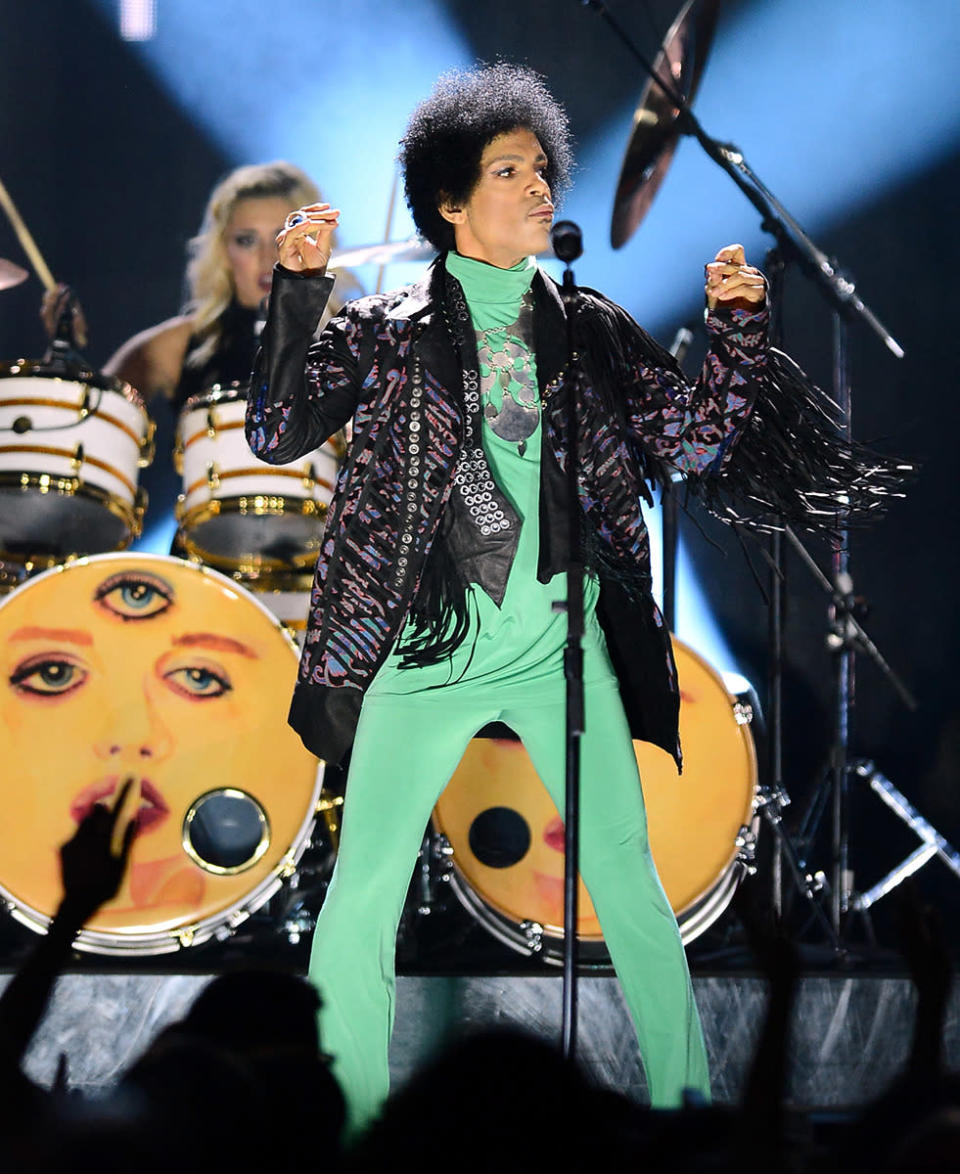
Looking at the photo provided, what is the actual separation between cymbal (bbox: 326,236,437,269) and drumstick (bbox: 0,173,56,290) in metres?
1.10

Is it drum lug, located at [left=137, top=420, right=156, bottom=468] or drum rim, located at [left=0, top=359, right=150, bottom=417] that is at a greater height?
drum rim, located at [left=0, top=359, right=150, bottom=417]

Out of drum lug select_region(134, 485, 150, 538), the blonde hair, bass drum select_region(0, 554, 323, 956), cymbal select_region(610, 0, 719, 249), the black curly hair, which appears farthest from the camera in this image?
the blonde hair

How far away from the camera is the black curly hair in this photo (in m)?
3.09

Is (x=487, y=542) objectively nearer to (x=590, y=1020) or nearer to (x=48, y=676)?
(x=590, y=1020)

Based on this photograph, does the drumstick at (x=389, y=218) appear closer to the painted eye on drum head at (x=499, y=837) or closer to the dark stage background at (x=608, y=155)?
the dark stage background at (x=608, y=155)

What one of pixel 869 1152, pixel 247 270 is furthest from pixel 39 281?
pixel 869 1152

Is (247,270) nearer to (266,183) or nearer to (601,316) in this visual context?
(266,183)

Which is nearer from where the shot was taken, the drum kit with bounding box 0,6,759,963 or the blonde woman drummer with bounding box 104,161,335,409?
the drum kit with bounding box 0,6,759,963

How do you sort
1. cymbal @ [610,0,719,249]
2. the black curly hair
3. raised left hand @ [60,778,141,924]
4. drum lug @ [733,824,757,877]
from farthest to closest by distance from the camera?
1. cymbal @ [610,0,719,249]
2. drum lug @ [733,824,757,877]
3. the black curly hair
4. raised left hand @ [60,778,141,924]

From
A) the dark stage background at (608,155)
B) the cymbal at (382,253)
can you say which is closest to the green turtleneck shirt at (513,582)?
the cymbal at (382,253)

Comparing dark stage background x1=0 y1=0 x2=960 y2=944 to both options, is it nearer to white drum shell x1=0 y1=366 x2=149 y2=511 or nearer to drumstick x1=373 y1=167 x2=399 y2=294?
drumstick x1=373 y1=167 x2=399 y2=294

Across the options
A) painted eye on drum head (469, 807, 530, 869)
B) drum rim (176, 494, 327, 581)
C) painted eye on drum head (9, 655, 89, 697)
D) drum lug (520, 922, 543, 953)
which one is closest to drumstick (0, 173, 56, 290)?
drum rim (176, 494, 327, 581)

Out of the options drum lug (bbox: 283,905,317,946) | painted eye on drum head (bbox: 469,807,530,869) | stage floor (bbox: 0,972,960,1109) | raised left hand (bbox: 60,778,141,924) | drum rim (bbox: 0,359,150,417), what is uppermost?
drum rim (bbox: 0,359,150,417)

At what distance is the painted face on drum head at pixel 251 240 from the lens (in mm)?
5543
